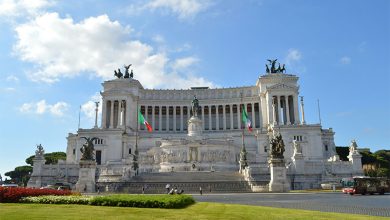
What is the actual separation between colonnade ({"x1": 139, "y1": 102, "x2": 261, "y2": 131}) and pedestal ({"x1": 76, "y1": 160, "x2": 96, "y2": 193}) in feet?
210

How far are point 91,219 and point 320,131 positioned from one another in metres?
81.3

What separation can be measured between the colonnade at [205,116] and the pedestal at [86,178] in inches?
2518

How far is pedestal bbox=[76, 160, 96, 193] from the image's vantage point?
154 feet

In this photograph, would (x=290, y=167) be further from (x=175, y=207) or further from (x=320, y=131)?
(x=175, y=207)

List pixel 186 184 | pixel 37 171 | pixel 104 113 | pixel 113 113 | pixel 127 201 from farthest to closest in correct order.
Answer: pixel 113 113 < pixel 104 113 < pixel 37 171 < pixel 186 184 < pixel 127 201

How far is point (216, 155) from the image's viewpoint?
77000mm

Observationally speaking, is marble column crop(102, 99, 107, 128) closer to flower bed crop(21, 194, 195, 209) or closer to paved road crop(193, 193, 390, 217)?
paved road crop(193, 193, 390, 217)

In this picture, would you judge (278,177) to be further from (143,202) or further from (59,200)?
(59,200)

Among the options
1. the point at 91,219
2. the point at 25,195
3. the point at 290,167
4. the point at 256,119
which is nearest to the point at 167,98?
the point at 256,119

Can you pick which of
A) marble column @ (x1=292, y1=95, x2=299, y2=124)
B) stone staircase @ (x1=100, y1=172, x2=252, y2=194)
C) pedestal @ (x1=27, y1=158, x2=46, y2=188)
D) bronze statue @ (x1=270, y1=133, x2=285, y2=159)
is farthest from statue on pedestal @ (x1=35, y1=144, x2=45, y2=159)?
marble column @ (x1=292, y1=95, x2=299, y2=124)

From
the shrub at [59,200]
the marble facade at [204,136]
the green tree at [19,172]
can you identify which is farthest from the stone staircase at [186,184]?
the green tree at [19,172]

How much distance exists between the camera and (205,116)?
385ft

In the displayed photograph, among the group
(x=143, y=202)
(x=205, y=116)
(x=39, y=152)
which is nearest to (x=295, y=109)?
(x=205, y=116)

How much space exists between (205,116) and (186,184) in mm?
68109
